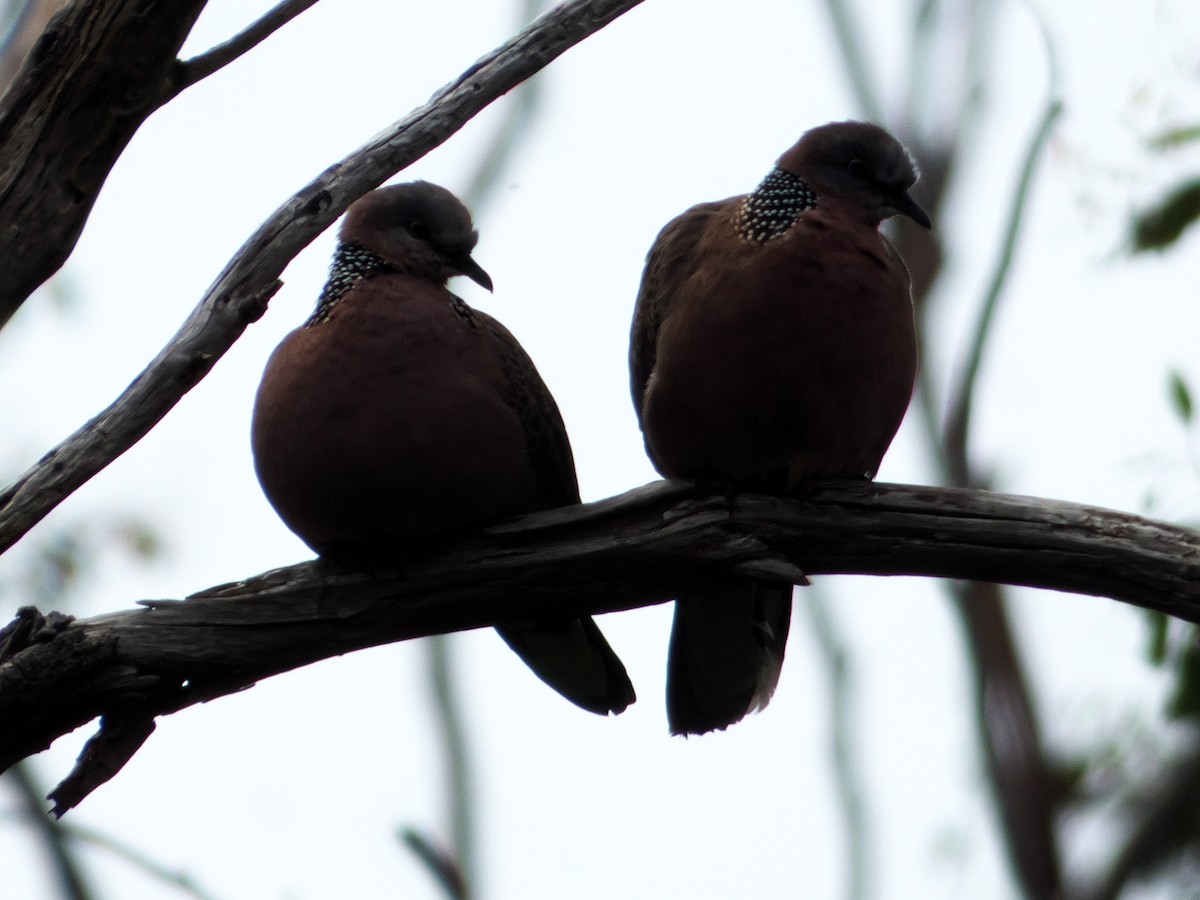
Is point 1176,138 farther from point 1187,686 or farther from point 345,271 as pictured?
point 345,271

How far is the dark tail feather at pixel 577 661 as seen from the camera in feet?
15.2

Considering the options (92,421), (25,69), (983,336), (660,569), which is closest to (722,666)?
(660,569)

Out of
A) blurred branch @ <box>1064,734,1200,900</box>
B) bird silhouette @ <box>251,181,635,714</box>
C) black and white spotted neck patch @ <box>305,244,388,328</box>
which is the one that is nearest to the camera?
bird silhouette @ <box>251,181,635,714</box>

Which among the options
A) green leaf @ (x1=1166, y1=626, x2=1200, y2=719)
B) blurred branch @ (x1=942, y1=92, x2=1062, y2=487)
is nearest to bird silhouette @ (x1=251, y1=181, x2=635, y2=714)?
green leaf @ (x1=1166, y1=626, x2=1200, y2=719)

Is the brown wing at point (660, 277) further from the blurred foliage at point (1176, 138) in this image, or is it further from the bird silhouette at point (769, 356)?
the blurred foliage at point (1176, 138)

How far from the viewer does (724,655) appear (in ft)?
15.3

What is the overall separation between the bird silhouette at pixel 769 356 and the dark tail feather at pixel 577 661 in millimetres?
193

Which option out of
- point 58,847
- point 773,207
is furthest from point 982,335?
point 58,847

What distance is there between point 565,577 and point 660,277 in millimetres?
1189

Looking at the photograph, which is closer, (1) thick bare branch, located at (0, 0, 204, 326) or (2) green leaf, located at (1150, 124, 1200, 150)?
(1) thick bare branch, located at (0, 0, 204, 326)

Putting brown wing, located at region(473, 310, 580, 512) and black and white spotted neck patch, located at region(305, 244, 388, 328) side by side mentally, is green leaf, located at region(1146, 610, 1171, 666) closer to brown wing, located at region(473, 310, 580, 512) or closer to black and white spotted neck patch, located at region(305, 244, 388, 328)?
brown wing, located at region(473, 310, 580, 512)

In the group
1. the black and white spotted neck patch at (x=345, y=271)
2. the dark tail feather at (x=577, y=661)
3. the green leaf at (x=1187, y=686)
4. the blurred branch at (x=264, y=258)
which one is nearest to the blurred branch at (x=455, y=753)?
the dark tail feather at (x=577, y=661)

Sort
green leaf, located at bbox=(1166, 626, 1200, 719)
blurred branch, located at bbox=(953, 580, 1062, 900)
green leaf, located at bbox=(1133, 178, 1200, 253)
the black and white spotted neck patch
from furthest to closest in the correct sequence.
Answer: blurred branch, located at bbox=(953, 580, 1062, 900) → green leaf, located at bbox=(1166, 626, 1200, 719) → green leaf, located at bbox=(1133, 178, 1200, 253) → the black and white spotted neck patch

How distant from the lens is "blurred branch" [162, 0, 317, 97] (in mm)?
3771
